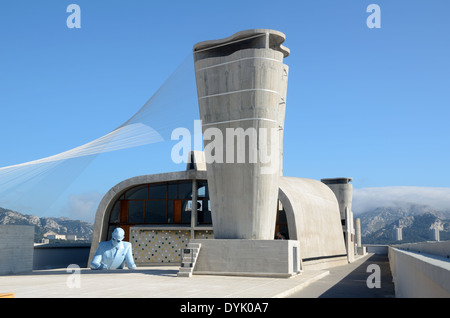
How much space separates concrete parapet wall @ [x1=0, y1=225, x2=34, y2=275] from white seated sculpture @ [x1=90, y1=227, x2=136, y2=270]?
289cm

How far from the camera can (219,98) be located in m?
19.5

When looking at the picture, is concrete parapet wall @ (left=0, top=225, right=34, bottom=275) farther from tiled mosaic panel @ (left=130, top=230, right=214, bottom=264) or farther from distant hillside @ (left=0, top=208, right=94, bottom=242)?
distant hillside @ (left=0, top=208, right=94, bottom=242)

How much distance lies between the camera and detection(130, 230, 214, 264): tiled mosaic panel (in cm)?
2992

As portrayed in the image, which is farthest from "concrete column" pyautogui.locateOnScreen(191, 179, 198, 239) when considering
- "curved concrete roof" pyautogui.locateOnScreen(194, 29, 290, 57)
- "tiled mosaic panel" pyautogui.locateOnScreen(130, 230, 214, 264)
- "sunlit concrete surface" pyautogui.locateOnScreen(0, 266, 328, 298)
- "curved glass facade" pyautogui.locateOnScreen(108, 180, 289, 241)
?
"sunlit concrete surface" pyautogui.locateOnScreen(0, 266, 328, 298)

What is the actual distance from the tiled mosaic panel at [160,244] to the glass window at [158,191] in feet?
7.61

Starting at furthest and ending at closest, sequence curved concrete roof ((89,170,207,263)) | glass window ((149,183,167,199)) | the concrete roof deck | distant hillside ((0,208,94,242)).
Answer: distant hillside ((0,208,94,242)), glass window ((149,183,167,199)), curved concrete roof ((89,170,207,263)), the concrete roof deck

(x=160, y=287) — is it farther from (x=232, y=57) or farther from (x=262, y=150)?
(x=232, y=57)

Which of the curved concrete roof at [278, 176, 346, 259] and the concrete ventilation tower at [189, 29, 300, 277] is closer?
the concrete ventilation tower at [189, 29, 300, 277]

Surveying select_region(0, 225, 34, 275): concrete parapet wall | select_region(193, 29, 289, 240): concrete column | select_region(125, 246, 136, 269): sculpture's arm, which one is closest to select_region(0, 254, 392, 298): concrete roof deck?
select_region(193, 29, 289, 240): concrete column

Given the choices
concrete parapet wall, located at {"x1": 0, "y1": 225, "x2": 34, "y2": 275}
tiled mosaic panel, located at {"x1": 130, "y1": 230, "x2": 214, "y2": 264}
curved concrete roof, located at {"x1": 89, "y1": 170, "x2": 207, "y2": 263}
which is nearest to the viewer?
concrete parapet wall, located at {"x1": 0, "y1": 225, "x2": 34, "y2": 275}

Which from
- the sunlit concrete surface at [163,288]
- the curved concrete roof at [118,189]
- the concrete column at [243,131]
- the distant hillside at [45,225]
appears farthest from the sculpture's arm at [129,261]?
the distant hillside at [45,225]

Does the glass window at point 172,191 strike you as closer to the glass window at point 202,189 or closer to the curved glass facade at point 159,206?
the curved glass facade at point 159,206

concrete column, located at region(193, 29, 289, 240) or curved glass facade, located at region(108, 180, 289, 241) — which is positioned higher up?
concrete column, located at region(193, 29, 289, 240)
